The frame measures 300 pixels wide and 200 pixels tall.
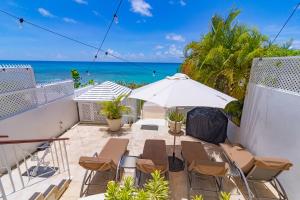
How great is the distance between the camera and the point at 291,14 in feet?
19.2

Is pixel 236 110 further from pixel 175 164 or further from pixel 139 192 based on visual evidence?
pixel 139 192

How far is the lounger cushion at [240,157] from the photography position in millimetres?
4198

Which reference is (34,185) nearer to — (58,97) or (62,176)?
(62,176)

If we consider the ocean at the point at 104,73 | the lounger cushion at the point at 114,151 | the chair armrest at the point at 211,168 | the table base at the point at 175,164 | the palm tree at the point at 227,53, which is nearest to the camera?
the chair armrest at the point at 211,168

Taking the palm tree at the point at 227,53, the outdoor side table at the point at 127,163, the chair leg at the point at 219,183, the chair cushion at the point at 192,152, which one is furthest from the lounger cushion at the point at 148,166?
the palm tree at the point at 227,53

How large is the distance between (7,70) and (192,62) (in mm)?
7068

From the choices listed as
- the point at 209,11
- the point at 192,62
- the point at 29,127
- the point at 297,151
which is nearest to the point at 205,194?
the point at 297,151

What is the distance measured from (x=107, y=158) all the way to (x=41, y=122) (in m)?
4.06

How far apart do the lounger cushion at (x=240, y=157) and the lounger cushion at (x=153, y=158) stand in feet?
6.32

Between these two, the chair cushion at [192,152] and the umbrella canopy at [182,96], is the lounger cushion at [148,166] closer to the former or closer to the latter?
the chair cushion at [192,152]

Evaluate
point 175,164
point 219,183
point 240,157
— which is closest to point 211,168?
point 219,183

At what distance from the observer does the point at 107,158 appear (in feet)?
14.7

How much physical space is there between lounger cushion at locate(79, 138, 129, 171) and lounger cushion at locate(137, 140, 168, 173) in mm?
747

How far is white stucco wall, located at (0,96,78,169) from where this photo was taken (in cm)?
536
